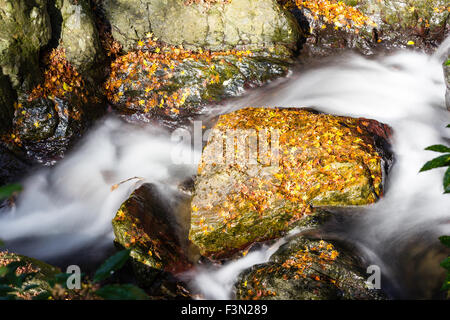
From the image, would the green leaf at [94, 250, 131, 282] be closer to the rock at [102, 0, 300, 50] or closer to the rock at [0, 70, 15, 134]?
the rock at [0, 70, 15, 134]

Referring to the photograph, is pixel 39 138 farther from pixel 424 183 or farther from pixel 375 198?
pixel 424 183

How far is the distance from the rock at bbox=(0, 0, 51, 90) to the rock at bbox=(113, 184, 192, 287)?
357cm

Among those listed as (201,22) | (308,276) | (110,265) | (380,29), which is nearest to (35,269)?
(110,265)

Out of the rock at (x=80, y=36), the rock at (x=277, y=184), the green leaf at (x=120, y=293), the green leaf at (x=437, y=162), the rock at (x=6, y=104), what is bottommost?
the green leaf at (x=120, y=293)

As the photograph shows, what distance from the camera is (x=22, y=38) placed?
21.3 ft

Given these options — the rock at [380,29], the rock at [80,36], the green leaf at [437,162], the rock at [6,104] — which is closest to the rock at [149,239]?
the rock at [6,104]

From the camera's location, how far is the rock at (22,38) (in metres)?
6.16

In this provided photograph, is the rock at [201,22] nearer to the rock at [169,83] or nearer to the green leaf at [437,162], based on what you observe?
the rock at [169,83]

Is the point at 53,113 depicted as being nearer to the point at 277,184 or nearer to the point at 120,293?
the point at 277,184

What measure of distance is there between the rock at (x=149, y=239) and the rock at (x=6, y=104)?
3.12 meters

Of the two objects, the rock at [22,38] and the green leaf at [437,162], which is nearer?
the green leaf at [437,162]

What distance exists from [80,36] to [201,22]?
311 cm
